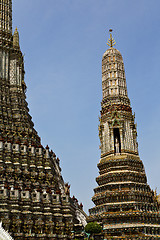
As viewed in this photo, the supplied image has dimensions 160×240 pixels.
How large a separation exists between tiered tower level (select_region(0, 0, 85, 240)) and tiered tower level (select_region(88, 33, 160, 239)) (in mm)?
5147

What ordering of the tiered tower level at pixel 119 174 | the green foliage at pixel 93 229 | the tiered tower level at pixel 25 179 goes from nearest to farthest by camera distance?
the tiered tower level at pixel 25 179
the green foliage at pixel 93 229
the tiered tower level at pixel 119 174

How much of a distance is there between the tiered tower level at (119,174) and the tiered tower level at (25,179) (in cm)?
515

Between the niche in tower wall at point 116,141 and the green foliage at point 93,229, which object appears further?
the niche in tower wall at point 116,141

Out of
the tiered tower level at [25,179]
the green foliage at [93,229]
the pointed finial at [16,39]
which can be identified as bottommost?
the green foliage at [93,229]

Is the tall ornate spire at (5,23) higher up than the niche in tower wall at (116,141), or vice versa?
the tall ornate spire at (5,23)

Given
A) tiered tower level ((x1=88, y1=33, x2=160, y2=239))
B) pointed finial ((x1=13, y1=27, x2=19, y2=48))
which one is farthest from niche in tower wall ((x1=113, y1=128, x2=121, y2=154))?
pointed finial ((x1=13, y1=27, x2=19, y2=48))

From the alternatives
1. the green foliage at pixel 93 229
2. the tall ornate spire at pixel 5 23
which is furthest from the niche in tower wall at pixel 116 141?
the tall ornate spire at pixel 5 23

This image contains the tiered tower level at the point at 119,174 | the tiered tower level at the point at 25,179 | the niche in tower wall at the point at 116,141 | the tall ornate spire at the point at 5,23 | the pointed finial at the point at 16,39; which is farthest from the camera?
the pointed finial at the point at 16,39

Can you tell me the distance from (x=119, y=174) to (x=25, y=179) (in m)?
13.0

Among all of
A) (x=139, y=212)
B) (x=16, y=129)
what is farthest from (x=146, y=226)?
(x=16, y=129)

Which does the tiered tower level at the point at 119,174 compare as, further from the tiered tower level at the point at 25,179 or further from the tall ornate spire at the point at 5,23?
the tall ornate spire at the point at 5,23

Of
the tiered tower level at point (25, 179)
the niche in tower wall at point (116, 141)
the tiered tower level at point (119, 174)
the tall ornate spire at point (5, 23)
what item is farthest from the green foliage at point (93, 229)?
the tall ornate spire at point (5, 23)

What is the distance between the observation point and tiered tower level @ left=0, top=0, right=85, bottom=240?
1609 inches

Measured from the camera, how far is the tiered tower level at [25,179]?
134 feet
